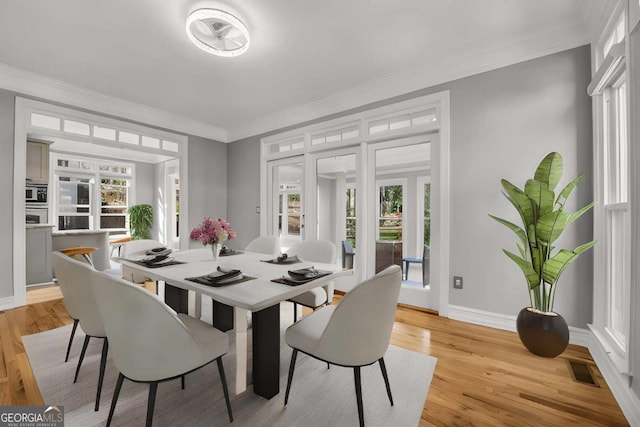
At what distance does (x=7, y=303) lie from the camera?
3100 millimetres

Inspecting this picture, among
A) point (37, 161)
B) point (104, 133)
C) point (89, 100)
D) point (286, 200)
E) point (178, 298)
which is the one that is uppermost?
point (89, 100)

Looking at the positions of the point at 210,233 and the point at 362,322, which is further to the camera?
the point at 210,233

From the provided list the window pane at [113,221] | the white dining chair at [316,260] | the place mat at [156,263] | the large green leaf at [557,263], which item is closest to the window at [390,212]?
the white dining chair at [316,260]

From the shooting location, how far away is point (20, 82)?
3.13 metres

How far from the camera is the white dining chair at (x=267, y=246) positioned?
10.2 ft

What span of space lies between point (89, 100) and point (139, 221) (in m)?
4.45

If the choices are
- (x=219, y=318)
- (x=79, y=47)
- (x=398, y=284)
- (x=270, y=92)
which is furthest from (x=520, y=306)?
(x=79, y=47)

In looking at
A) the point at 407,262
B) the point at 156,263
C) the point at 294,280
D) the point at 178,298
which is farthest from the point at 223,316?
the point at 407,262

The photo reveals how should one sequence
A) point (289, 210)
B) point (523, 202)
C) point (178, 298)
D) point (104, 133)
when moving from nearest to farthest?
point (523, 202) → point (178, 298) → point (104, 133) → point (289, 210)

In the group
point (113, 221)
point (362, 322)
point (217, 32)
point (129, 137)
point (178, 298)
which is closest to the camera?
point (362, 322)

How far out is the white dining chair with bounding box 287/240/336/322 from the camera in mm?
2309

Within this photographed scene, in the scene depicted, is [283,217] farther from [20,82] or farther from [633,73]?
[633,73]

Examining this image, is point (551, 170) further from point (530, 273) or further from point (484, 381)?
point (484, 381)

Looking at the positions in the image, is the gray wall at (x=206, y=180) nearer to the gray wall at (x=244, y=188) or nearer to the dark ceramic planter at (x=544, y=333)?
the gray wall at (x=244, y=188)
